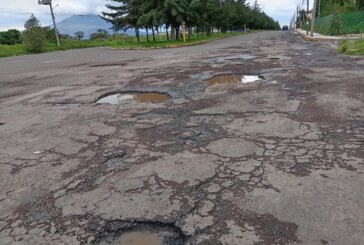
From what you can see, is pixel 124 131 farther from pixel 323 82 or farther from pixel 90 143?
pixel 323 82

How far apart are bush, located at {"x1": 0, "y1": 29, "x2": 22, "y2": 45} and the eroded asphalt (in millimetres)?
46560

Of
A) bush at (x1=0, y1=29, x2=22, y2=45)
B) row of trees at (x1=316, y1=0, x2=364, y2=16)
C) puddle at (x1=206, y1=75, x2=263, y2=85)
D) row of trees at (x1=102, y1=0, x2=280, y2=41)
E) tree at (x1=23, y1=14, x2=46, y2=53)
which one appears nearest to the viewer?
puddle at (x1=206, y1=75, x2=263, y2=85)

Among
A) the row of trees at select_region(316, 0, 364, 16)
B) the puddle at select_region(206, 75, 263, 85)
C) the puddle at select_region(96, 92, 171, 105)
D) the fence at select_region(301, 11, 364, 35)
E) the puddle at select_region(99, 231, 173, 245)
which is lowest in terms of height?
the puddle at select_region(99, 231, 173, 245)

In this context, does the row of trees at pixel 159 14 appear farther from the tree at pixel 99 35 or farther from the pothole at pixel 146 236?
the pothole at pixel 146 236

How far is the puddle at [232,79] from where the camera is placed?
8.98m

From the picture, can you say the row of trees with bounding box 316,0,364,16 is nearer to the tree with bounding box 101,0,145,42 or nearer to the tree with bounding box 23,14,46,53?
the tree with bounding box 101,0,145,42

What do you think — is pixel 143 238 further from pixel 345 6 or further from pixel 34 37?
pixel 345 6

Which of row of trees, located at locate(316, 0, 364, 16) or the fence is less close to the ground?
row of trees, located at locate(316, 0, 364, 16)

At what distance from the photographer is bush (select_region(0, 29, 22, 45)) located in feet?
156

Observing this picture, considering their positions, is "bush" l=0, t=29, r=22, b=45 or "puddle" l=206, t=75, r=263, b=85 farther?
"bush" l=0, t=29, r=22, b=45

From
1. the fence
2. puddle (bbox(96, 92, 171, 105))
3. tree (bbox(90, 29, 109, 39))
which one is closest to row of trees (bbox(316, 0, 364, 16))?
the fence

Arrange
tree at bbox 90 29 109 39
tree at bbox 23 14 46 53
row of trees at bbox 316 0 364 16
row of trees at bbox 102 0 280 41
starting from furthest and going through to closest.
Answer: tree at bbox 90 29 109 39, row of trees at bbox 316 0 364 16, tree at bbox 23 14 46 53, row of trees at bbox 102 0 280 41

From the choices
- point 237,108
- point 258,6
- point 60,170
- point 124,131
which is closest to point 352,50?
point 237,108

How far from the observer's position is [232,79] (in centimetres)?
940
